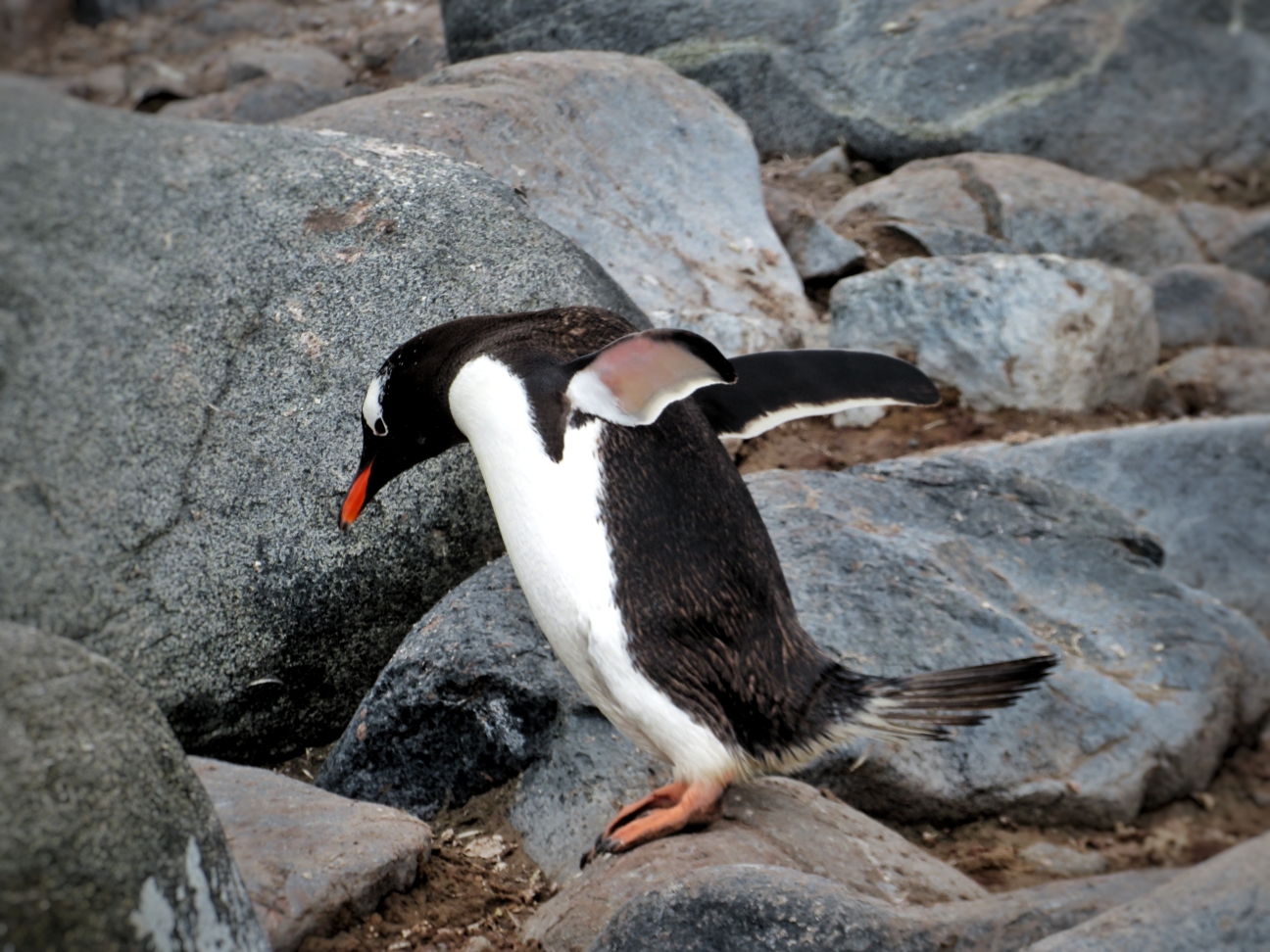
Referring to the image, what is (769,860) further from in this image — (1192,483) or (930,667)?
(1192,483)

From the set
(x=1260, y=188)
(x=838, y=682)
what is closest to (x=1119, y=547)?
(x=838, y=682)

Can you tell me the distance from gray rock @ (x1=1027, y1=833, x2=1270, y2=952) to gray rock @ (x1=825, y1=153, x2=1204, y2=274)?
9.29 ft

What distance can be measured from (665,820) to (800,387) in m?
0.59

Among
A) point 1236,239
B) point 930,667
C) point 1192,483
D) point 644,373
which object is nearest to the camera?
point 644,373

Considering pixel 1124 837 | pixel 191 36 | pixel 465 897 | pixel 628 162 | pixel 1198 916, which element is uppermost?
pixel 191 36

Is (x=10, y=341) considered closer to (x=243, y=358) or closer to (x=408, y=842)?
(x=243, y=358)

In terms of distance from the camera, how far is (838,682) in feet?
4.82

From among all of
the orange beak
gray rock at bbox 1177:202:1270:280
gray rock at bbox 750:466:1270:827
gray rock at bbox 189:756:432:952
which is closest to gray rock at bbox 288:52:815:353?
gray rock at bbox 750:466:1270:827

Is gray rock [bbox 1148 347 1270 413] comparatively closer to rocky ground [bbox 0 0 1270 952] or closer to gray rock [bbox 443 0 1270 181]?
rocky ground [bbox 0 0 1270 952]

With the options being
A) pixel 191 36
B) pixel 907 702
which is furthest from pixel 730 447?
pixel 191 36

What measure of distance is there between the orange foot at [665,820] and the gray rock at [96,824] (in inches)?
22.1

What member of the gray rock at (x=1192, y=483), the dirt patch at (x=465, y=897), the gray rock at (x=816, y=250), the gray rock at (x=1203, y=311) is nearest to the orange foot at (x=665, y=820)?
the dirt patch at (x=465, y=897)

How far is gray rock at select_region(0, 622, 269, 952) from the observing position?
703 millimetres

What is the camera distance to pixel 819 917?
1.09 m
